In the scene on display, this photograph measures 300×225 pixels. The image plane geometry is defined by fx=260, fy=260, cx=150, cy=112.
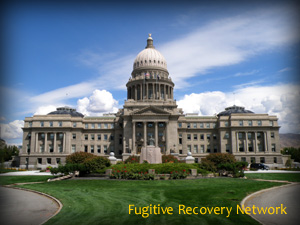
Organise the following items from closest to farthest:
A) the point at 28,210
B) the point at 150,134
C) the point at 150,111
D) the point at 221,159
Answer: the point at 28,210 < the point at 221,159 < the point at 150,111 < the point at 150,134

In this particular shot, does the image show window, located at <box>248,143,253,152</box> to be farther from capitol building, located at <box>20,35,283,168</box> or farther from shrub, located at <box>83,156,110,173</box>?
shrub, located at <box>83,156,110,173</box>

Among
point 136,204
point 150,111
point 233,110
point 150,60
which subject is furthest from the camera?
point 150,60

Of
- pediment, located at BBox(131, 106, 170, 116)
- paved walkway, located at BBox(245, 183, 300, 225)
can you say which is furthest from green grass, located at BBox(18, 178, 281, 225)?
pediment, located at BBox(131, 106, 170, 116)

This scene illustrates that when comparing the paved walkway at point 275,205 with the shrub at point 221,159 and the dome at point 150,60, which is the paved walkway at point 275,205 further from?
the dome at point 150,60

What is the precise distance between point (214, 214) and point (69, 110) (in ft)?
317

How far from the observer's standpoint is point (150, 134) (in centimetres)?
8381

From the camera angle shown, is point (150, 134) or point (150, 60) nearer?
point (150, 134)

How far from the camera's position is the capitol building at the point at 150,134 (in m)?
83.3

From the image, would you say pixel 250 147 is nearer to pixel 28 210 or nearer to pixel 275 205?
pixel 275 205

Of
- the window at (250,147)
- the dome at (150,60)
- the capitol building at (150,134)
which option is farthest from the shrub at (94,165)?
the dome at (150,60)

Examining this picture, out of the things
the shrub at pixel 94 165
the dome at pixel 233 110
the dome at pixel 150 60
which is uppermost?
the dome at pixel 150 60

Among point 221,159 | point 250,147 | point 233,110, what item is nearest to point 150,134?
point 221,159

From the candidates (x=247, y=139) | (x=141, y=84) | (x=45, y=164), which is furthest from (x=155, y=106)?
(x=45, y=164)

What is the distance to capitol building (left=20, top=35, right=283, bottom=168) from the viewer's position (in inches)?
3280
